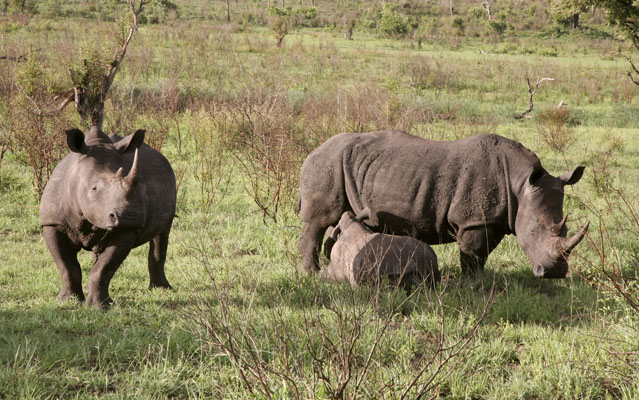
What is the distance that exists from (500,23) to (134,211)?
48.2m

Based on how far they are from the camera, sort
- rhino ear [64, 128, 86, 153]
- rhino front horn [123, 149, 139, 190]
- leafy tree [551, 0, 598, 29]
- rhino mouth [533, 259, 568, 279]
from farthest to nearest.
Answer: leafy tree [551, 0, 598, 29]
rhino mouth [533, 259, 568, 279]
rhino ear [64, 128, 86, 153]
rhino front horn [123, 149, 139, 190]

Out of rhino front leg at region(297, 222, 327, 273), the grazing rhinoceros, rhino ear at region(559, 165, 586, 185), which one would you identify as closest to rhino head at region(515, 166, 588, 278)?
rhino ear at region(559, 165, 586, 185)

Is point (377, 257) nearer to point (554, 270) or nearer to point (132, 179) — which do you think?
point (554, 270)

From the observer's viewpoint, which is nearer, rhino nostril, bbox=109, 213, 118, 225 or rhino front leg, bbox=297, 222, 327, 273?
rhino nostril, bbox=109, 213, 118, 225

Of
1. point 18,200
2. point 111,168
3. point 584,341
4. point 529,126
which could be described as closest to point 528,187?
point 584,341

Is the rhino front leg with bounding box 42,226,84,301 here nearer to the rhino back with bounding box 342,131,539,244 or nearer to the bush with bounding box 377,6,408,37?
the rhino back with bounding box 342,131,539,244

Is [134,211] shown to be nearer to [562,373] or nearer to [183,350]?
[183,350]

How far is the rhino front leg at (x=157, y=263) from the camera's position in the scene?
577 cm

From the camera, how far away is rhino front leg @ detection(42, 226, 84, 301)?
5.03 meters

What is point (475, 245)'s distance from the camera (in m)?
5.68

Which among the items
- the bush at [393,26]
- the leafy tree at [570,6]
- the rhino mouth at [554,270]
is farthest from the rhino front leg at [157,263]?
the bush at [393,26]

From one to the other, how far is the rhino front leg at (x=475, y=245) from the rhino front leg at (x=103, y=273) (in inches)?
119

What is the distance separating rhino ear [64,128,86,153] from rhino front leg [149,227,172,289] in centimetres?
116

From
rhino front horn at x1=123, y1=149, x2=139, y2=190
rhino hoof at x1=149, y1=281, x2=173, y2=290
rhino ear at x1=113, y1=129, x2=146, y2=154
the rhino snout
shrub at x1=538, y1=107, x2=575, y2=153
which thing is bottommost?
shrub at x1=538, y1=107, x2=575, y2=153
